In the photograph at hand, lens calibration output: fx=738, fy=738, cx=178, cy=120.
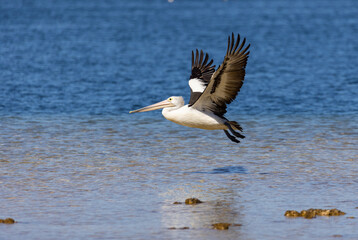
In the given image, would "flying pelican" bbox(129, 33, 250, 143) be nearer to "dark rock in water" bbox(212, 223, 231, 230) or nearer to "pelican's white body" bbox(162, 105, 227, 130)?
"pelican's white body" bbox(162, 105, 227, 130)

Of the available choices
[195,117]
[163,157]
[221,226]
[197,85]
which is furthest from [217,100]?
[221,226]

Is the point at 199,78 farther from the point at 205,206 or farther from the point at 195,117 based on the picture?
the point at 205,206

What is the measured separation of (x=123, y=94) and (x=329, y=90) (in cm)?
690

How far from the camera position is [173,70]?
32719 millimetres

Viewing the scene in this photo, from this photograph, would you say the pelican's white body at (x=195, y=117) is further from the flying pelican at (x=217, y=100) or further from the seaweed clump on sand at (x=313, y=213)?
the seaweed clump on sand at (x=313, y=213)

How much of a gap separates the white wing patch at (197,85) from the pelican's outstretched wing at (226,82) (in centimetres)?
112

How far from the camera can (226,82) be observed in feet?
39.2

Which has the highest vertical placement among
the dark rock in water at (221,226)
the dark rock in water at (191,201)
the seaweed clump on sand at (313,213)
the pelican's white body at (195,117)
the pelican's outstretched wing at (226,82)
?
the pelican's outstretched wing at (226,82)

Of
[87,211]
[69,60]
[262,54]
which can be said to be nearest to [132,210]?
[87,211]

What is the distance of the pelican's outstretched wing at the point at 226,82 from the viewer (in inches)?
458

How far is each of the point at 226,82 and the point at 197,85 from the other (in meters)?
2.02

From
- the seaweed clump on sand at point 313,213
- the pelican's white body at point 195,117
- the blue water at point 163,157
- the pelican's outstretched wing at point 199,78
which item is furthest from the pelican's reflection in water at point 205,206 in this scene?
the pelican's outstretched wing at point 199,78

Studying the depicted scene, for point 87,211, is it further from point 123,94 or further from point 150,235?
point 123,94

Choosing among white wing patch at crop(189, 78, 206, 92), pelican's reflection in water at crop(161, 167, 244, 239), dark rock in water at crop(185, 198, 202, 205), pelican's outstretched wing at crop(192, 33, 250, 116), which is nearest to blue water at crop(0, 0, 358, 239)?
pelican's reflection in water at crop(161, 167, 244, 239)
